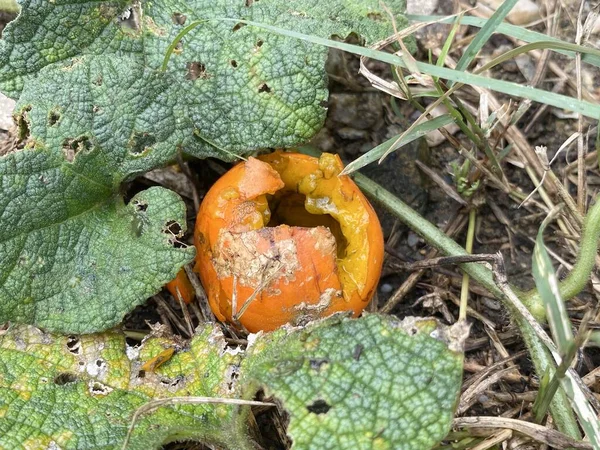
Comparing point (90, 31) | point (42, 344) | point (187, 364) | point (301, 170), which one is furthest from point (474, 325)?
point (90, 31)

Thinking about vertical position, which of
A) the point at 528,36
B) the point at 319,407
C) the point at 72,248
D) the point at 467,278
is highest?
the point at 528,36

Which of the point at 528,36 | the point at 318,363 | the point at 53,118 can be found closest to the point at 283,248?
the point at 318,363

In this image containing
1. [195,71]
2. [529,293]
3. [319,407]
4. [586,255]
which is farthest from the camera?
[195,71]

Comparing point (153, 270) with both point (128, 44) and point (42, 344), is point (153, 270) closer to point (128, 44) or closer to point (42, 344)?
point (42, 344)

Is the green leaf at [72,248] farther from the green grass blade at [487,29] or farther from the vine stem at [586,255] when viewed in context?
the vine stem at [586,255]

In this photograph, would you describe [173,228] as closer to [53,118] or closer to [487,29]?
[53,118]

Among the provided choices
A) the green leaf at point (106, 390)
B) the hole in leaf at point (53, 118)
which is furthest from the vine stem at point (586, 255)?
the hole in leaf at point (53, 118)
